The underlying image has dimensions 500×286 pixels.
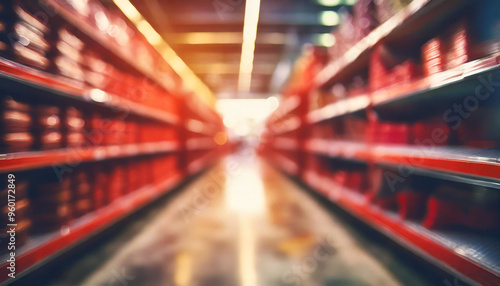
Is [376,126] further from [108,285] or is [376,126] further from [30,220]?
[30,220]

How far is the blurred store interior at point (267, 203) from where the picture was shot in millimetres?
1193

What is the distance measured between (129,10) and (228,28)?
2.47 metres

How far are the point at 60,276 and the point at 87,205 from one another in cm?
47

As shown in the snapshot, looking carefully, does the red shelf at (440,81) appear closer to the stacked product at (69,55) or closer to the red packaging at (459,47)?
the red packaging at (459,47)

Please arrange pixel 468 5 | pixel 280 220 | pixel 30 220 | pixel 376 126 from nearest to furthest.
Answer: pixel 468 5 → pixel 30 220 → pixel 376 126 → pixel 280 220

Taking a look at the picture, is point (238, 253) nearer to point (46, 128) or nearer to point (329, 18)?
point (46, 128)

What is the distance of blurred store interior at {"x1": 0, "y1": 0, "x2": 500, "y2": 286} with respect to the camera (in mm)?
1193

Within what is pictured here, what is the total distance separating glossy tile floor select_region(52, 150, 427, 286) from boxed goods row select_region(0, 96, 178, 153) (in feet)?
2.42

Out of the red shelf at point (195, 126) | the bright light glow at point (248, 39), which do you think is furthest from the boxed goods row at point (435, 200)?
the bright light glow at point (248, 39)

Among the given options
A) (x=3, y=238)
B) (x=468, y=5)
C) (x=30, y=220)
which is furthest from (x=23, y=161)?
(x=468, y=5)

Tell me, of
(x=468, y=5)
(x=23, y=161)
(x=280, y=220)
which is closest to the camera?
(x=23, y=161)

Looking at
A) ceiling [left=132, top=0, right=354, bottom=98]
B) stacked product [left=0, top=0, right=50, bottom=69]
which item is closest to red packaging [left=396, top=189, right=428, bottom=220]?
stacked product [left=0, top=0, right=50, bottom=69]

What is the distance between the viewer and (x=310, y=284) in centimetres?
137

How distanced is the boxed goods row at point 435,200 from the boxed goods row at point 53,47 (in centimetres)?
211
